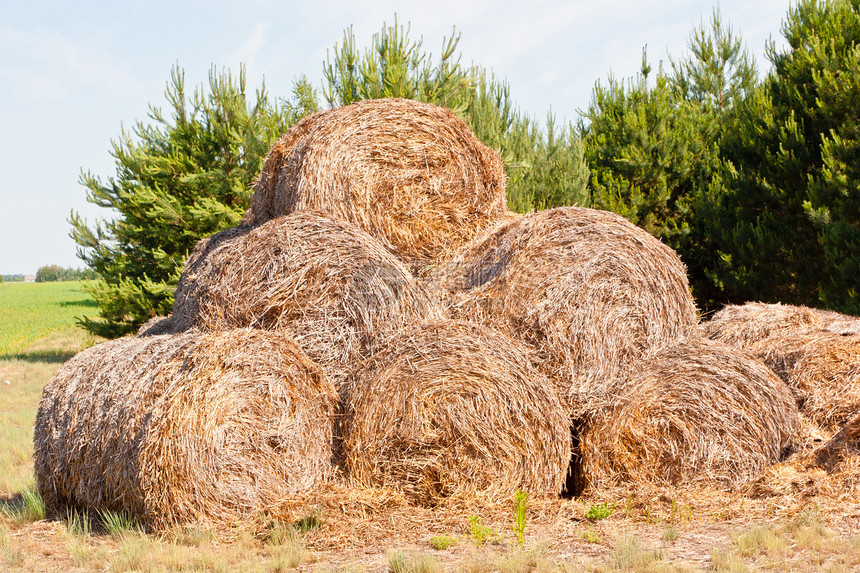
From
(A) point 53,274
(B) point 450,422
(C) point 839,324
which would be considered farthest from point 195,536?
(A) point 53,274

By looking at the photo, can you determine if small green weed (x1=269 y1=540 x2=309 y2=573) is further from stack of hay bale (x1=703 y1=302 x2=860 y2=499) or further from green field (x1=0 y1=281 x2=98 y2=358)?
green field (x1=0 y1=281 x2=98 y2=358)

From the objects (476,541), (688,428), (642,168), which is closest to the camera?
(476,541)

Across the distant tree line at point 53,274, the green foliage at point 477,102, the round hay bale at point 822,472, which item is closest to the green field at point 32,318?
the green foliage at point 477,102

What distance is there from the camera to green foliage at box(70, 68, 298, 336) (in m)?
16.9

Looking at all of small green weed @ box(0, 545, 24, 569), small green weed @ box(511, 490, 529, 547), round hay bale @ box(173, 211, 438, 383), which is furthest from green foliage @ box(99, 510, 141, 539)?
small green weed @ box(511, 490, 529, 547)

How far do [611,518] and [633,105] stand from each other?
687 inches

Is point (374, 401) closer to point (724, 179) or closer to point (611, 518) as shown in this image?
point (611, 518)

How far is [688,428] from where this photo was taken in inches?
239

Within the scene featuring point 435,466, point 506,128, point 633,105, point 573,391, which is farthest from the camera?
point 633,105

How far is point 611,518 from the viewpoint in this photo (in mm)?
5422

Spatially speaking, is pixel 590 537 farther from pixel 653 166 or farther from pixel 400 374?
pixel 653 166

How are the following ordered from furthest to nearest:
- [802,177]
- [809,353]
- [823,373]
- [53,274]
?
[53,274] → [802,177] → [809,353] → [823,373]

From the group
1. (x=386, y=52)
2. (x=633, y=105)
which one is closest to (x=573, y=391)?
(x=386, y=52)

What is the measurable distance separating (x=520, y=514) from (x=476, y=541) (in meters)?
0.36
